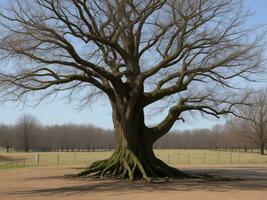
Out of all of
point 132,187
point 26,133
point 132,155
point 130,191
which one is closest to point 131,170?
point 132,155

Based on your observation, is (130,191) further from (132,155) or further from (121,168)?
(121,168)

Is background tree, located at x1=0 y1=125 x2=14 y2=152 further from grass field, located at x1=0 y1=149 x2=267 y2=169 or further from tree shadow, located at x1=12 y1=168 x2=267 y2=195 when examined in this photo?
tree shadow, located at x1=12 y1=168 x2=267 y2=195

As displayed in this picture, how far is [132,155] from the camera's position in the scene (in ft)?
103

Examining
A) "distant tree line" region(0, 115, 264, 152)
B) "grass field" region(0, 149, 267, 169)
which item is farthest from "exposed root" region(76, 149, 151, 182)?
"distant tree line" region(0, 115, 264, 152)

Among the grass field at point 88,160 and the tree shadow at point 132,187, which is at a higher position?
the tree shadow at point 132,187

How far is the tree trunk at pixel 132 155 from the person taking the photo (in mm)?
30922

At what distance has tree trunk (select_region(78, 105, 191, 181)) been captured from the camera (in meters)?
30.9

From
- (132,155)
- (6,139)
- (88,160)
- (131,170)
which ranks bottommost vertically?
(88,160)

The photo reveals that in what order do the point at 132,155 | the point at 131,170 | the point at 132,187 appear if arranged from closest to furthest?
1. the point at 132,187
2. the point at 131,170
3. the point at 132,155

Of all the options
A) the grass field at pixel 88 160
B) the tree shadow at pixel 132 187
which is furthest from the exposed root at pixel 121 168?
the grass field at pixel 88 160

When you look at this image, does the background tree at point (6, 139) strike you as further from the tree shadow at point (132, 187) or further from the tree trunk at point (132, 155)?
the tree shadow at point (132, 187)

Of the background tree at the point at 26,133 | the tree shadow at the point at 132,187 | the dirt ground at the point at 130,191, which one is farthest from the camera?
the background tree at the point at 26,133

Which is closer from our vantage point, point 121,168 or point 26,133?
point 121,168

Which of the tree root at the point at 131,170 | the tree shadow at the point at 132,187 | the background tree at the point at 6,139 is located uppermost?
the background tree at the point at 6,139
